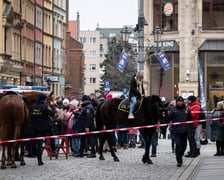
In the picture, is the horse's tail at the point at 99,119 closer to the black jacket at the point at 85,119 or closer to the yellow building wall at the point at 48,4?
the black jacket at the point at 85,119

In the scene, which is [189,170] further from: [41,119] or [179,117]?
[41,119]

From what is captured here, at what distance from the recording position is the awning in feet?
196

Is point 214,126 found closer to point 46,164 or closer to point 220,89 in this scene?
point 46,164

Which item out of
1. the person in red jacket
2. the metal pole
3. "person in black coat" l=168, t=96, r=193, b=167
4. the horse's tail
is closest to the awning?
the metal pole

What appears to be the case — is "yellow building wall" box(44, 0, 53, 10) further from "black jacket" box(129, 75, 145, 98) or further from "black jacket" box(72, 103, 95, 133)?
"black jacket" box(129, 75, 145, 98)

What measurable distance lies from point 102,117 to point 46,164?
307 cm

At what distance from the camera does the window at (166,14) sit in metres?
61.0

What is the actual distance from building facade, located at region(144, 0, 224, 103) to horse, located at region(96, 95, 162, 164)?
35.1 m

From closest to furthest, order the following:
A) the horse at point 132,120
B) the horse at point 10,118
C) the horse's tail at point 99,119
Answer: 1. the horse at point 10,118
2. the horse at point 132,120
3. the horse's tail at point 99,119

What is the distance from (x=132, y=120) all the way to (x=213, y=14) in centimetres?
3857

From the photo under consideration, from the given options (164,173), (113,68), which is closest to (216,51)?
(164,173)

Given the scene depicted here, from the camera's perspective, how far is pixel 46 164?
2161 cm

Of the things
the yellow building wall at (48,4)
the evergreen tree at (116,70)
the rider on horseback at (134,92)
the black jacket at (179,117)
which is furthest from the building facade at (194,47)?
the evergreen tree at (116,70)

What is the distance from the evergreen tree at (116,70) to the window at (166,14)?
156 ft
